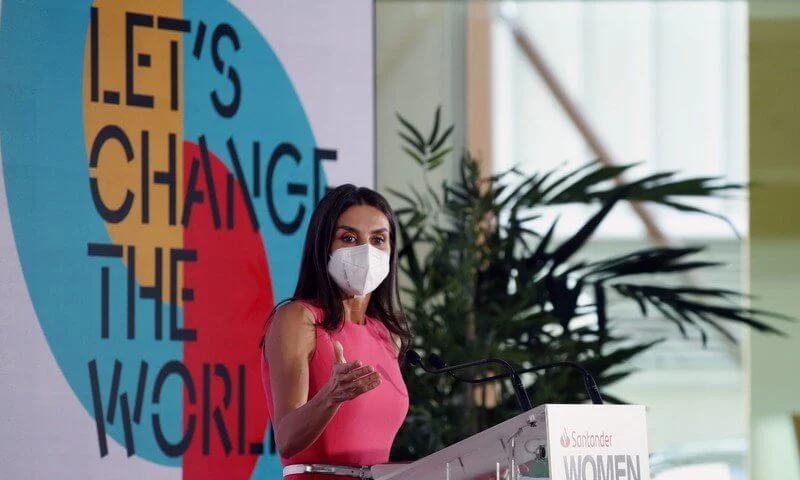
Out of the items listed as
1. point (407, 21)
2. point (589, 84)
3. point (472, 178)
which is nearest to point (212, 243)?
point (472, 178)

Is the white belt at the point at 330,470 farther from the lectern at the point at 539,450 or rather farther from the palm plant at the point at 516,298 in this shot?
the palm plant at the point at 516,298

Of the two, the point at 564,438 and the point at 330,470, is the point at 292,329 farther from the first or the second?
the point at 564,438

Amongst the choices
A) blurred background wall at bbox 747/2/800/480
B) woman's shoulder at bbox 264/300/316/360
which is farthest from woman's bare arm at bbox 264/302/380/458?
blurred background wall at bbox 747/2/800/480

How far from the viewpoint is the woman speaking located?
262 cm

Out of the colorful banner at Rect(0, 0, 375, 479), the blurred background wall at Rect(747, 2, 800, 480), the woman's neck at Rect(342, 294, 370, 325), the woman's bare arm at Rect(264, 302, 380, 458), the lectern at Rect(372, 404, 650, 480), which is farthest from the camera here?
the blurred background wall at Rect(747, 2, 800, 480)

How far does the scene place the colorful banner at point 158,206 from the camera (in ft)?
11.3

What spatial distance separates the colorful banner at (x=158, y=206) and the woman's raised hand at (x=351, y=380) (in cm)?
139

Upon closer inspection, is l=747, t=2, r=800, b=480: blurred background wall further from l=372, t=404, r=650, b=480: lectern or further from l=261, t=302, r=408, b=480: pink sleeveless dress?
l=372, t=404, r=650, b=480: lectern

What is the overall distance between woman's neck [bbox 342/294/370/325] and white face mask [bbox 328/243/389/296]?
8 centimetres

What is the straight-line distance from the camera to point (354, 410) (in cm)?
269

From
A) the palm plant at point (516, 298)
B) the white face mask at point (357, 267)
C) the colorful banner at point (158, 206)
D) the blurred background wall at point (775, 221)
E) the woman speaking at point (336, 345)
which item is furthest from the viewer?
the blurred background wall at point (775, 221)

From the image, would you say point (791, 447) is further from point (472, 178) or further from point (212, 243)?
point (212, 243)

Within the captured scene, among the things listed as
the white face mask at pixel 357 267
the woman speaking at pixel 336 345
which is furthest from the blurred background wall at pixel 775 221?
the white face mask at pixel 357 267

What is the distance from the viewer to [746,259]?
6.54m
